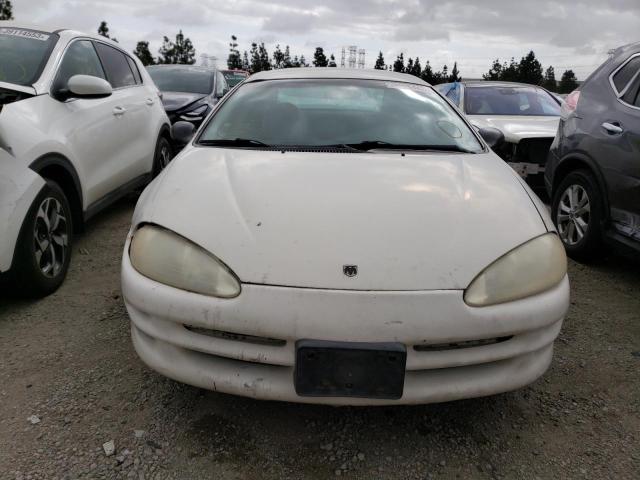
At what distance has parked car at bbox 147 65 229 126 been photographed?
694 cm

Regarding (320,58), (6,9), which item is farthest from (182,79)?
(320,58)

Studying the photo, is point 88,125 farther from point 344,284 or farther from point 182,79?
point 182,79

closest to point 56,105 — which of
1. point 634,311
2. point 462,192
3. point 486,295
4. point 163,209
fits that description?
point 163,209

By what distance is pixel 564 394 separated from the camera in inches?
91.1

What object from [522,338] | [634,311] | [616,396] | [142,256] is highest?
[142,256]

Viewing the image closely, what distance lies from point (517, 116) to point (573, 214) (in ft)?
8.52

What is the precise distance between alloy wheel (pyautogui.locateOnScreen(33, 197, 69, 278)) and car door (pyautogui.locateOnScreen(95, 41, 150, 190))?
94cm

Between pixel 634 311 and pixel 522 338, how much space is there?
70.8 inches

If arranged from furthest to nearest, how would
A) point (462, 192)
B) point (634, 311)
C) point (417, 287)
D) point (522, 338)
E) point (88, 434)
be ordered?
point (634, 311)
point (462, 192)
point (88, 434)
point (522, 338)
point (417, 287)

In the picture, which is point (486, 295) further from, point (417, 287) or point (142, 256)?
point (142, 256)

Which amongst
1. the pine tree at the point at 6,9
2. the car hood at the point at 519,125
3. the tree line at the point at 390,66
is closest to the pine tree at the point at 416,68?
the tree line at the point at 390,66

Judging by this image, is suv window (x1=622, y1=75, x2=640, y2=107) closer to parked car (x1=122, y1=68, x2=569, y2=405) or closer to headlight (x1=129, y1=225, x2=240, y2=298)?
parked car (x1=122, y1=68, x2=569, y2=405)

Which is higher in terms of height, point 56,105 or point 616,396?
point 56,105

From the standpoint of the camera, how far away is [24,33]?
3.69m
